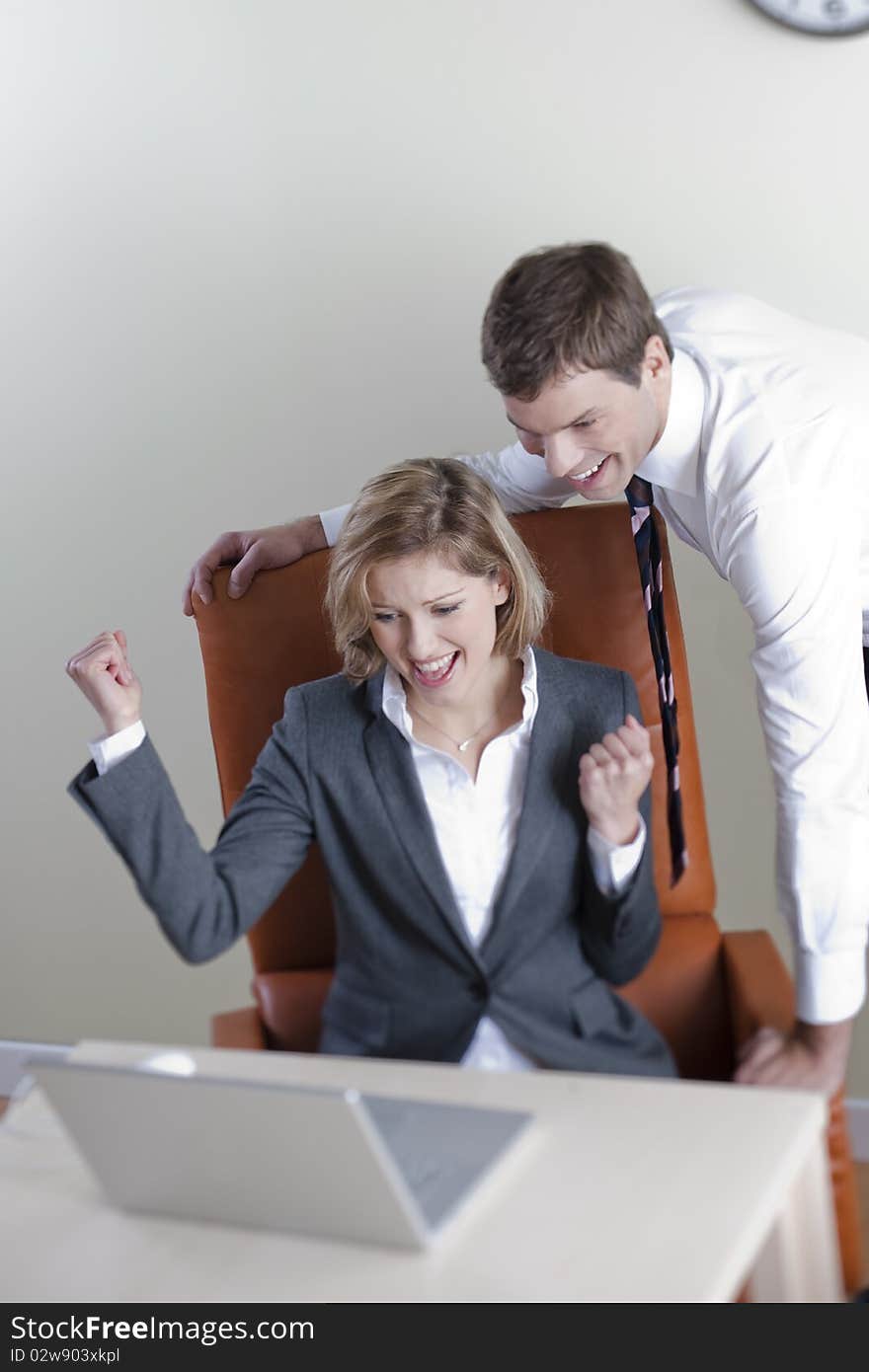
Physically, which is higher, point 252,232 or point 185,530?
point 252,232

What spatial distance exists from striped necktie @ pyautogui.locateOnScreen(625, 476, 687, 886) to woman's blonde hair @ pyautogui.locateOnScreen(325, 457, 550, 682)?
0.17 meters

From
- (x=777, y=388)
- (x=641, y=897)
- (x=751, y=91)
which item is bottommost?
(x=641, y=897)

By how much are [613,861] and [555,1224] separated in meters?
0.50

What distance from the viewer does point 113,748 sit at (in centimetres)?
134

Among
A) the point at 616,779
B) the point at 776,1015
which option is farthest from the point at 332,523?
the point at 776,1015

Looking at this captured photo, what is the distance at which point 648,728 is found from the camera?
65.6 inches

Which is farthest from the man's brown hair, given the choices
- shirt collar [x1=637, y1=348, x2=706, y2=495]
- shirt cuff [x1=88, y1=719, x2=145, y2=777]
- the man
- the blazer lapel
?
shirt cuff [x1=88, y1=719, x2=145, y2=777]

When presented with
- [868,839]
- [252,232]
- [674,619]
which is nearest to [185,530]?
[252,232]

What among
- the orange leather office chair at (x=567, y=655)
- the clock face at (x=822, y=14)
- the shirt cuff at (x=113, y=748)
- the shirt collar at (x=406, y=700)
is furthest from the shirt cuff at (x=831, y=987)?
the clock face at (x=822, y=14)

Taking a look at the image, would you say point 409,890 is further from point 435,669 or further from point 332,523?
point 332,523

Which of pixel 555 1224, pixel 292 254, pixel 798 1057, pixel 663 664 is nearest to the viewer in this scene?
pixel 555 1224
